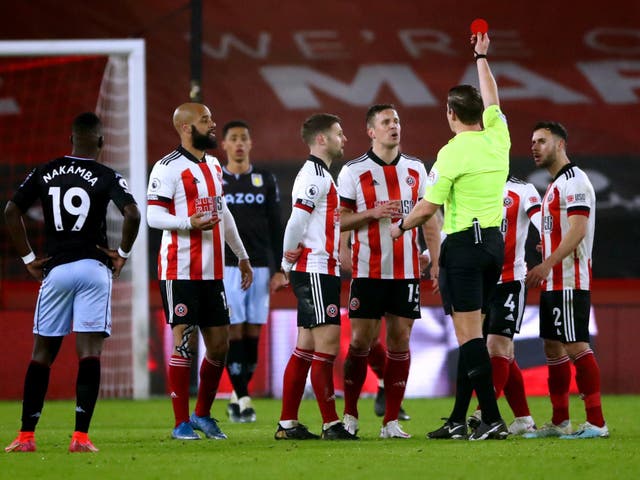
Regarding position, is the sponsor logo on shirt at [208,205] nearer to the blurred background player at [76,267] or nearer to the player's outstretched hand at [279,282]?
the blurred background player at [76,267]

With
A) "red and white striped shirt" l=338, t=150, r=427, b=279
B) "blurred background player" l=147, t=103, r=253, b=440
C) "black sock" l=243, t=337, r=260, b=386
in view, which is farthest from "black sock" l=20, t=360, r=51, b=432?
"black sock" l=243, t=337, r=260, b=386

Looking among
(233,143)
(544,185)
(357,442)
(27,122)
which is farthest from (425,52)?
(357,442)

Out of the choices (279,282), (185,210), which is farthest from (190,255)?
(279,282)

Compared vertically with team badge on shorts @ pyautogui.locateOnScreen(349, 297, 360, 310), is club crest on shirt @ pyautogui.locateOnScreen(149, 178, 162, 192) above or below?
above

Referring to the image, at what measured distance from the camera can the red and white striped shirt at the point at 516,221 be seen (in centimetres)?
768

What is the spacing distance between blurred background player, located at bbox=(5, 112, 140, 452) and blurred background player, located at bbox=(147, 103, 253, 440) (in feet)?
1.90

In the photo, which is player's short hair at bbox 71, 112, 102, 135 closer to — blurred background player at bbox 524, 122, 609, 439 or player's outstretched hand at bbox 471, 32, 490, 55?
player's outstretched hand at bbox 471, 32, 490, 55

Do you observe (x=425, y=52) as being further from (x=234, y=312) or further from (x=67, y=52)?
(x=234, y=312)

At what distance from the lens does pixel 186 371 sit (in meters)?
7.14

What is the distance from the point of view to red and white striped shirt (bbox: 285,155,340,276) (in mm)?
6914

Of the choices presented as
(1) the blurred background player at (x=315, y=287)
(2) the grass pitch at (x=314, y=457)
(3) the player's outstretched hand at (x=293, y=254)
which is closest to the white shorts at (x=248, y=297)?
(2) the grass pitch at (x=314, y=457)

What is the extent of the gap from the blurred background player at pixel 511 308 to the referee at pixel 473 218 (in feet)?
2.13

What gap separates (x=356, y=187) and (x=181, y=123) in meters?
1.07

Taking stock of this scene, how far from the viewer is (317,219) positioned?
700 cm
